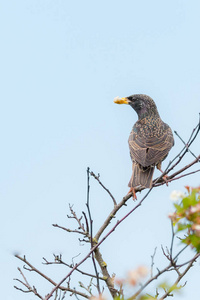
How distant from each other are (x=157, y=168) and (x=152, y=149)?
0.33 metres

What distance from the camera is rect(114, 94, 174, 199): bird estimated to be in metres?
7.54

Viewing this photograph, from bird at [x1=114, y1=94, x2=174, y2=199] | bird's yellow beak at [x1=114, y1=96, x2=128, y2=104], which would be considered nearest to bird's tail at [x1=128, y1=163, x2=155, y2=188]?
bird at [x1=114, y1=94, x2=174, y2=199]

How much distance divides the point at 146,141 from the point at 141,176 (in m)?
0.92

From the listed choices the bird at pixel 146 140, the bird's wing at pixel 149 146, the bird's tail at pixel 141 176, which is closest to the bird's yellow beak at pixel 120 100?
the bird at pixel 146 140

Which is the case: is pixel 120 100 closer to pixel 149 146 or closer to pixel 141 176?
pixel 149 146

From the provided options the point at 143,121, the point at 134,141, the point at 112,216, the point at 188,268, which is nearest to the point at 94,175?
the point at 112,216

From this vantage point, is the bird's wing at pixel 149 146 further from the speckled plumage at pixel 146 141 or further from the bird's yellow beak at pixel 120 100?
the bird's yellow beak at pixel 120 100

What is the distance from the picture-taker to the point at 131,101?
381 inches

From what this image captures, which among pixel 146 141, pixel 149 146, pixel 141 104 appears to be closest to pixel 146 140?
pixel 146 141

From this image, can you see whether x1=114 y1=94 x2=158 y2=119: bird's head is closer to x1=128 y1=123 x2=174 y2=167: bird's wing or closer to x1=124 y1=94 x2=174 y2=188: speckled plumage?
x1=124 y1=94 x2=174 y2=188: speckled plumage

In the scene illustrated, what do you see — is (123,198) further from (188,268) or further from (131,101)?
(131,101)

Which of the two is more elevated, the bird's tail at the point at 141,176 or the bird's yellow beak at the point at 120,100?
the bird's yellow beak at the point at 120,100

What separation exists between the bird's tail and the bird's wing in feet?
0.32

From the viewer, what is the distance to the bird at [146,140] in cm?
754
